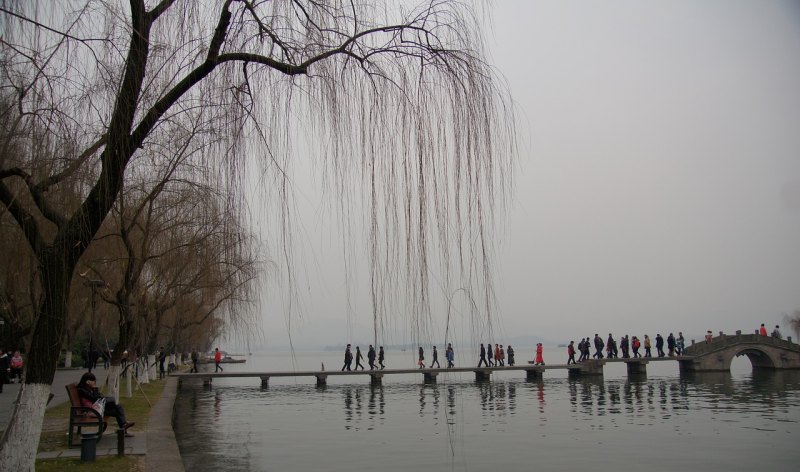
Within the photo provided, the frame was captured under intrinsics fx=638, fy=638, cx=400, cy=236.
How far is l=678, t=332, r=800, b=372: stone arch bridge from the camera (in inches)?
1545

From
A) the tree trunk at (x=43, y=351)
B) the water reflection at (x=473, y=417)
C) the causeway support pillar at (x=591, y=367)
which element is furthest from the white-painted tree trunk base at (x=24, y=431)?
the causeway support pillar at (x=591, y=367)

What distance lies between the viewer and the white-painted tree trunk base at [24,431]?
5.98m

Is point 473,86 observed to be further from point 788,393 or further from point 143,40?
point 788,393

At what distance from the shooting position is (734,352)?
130 ft

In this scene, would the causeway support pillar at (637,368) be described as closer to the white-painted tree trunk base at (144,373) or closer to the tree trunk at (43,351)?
the white-painted tree trunk base at (144,373)

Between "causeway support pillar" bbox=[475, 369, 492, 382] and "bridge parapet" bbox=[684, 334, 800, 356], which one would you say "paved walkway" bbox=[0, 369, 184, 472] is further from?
"bridge parapet" bbox=[684, 334, 800, 356]

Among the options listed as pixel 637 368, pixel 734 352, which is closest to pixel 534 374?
pixel 637 368

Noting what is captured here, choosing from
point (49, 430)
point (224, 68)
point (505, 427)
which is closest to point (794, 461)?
point (505, 427)

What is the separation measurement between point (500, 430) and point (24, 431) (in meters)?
12.4

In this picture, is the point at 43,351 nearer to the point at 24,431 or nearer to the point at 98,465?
the point at 24,431

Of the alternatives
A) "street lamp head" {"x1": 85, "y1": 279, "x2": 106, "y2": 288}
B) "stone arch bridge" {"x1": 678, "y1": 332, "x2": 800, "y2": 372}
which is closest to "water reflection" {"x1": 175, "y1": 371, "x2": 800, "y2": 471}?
"street lamp head" {"x1": 85, "y1": 279, "x2": 106, "y2": 288}

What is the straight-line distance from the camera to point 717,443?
13945 mm

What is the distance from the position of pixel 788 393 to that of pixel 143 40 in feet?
89.3

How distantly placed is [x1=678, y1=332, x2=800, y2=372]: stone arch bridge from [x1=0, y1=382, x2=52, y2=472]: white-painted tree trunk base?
38982 millimetres
